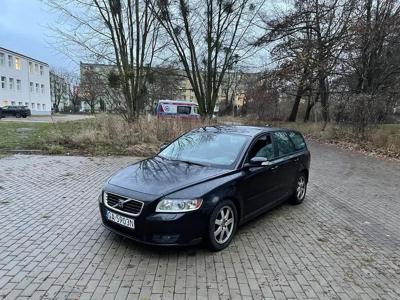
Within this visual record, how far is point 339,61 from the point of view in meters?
21.0

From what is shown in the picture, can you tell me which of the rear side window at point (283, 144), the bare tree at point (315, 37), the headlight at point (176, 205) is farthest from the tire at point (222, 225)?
the bare tree at point (315, 37)

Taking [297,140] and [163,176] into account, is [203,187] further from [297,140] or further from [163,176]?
[297,140]

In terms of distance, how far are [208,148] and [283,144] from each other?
1.64 m

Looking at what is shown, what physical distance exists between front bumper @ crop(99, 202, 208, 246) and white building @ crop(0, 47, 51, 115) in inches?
2173

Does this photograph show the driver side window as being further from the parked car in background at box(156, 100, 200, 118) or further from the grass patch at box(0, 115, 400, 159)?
the parked car in background at box(156, 100, 200, 118)

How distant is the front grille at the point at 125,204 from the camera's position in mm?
4285

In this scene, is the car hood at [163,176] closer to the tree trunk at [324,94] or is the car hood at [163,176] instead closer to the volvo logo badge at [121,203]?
the volvo logo badge at [121,203]

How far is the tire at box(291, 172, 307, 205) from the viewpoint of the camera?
6898mm

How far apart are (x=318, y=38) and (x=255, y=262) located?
20.5 m

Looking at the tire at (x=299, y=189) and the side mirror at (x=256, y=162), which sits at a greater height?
the side mirror at (x=256, y=162)

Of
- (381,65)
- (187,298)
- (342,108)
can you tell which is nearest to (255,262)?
(187,298)

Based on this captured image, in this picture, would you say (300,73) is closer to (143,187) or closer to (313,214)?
(313,214)

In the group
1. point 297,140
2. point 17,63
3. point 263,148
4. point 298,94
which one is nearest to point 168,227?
point 263,148

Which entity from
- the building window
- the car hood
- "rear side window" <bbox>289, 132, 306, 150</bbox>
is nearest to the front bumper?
the car hood
